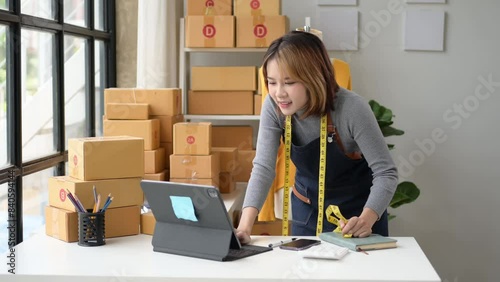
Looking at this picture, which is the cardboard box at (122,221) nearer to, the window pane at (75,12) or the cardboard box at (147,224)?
the cardboard box at (147,224)

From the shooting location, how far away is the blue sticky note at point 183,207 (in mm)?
2402

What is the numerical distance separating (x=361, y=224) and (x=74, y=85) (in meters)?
2.18

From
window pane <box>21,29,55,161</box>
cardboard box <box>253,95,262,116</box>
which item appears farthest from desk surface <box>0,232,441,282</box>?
cardboard box <box>253,95,262,116</box>

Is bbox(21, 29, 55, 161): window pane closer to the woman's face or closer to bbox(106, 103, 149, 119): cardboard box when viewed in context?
bbox(106, 103, 149, 119): cardboard box

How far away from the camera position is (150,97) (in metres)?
4.01

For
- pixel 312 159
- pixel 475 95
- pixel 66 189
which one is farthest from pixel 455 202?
pixel 66 189

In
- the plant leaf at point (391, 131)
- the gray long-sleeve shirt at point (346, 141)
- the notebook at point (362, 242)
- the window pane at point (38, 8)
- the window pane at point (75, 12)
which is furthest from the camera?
the plant leaf at point (391, 131)

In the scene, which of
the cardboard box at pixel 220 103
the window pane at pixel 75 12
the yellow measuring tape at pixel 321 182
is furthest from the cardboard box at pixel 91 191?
the cardboard box at pixel 220 103

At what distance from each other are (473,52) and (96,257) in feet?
11.2

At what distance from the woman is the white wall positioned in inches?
90.3

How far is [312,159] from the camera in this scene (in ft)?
9.16

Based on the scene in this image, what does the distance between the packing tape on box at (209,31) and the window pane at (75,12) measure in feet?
2.31

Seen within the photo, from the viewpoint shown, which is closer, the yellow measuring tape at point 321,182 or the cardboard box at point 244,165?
the yellow measuring tape at point 321,182

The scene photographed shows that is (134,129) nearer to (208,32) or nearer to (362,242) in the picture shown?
(208,32)
